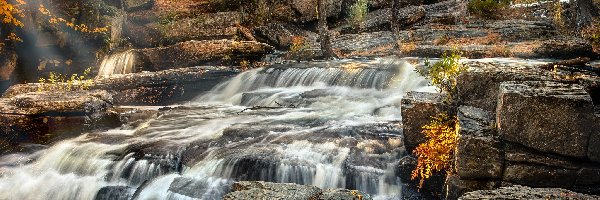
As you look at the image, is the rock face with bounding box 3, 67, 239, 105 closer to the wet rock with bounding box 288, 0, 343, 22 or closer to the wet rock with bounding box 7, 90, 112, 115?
the wet rock with bounding box 7, 90, 112, 115

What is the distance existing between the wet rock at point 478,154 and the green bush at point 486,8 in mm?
22238

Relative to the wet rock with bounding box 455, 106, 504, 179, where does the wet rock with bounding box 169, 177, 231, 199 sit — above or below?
below

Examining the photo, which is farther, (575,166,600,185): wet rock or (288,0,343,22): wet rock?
(288,0,343,22): wet rock

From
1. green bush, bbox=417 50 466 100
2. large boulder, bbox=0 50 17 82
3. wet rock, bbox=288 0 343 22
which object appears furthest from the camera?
wet rock, bbox=288 0 343 22

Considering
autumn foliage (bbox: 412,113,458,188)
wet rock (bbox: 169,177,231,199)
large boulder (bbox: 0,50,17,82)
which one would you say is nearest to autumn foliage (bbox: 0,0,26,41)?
large boulder (bbox: 0,50,17,82)

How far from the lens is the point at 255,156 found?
24.5 feet

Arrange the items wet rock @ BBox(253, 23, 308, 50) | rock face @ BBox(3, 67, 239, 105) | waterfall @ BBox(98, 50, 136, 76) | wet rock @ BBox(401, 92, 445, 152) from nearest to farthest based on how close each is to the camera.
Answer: wet rock @ BBox(401, 92, 445, 152) < rock face @ BBox(3, 67, 239, 105) < waterfall @ BBox(98, 50, 136, 76) < wet rock @ BBox(253, 23, 308, 50)

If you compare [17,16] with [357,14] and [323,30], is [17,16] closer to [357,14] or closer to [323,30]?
[323,30]

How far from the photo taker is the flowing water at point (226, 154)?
695 centimetres

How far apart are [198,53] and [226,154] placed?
1111cm

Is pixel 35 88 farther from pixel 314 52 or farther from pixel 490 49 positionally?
pixel 490 49

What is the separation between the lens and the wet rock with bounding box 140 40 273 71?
17.8 metres

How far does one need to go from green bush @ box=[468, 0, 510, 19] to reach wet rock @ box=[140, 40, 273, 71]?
48.7 feet

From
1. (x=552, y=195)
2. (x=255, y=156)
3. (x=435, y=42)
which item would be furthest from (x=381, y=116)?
(x=435, y=42)
